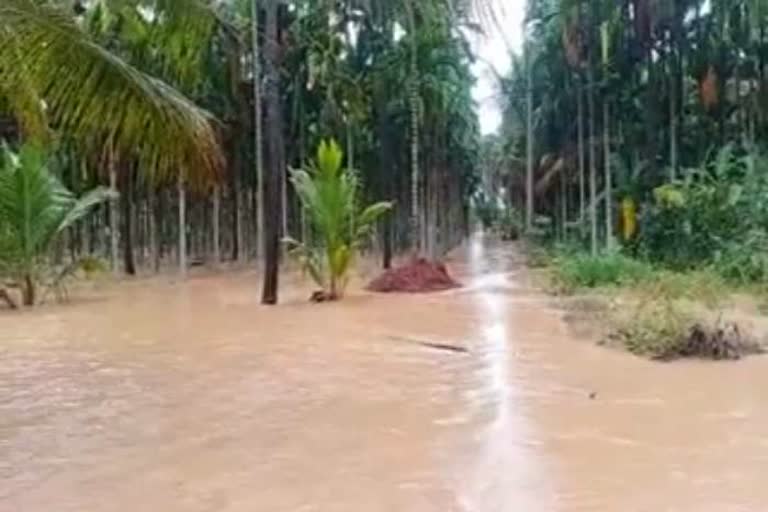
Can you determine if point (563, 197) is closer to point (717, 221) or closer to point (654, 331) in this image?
point (717, 221)

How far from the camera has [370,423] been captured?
23.5ft

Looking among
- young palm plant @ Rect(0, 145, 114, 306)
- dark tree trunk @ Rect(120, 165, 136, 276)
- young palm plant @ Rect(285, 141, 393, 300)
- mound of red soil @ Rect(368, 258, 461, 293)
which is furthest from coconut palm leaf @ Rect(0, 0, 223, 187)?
dark tree trunk @ Rect(120, 165, 136, 276)

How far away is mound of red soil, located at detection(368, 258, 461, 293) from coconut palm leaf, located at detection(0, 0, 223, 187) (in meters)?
11.4

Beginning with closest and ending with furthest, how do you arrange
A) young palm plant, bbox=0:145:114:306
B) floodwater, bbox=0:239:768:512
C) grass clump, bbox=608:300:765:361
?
1. floodwater, bbox=0:239:768:512
2. grass clump, bbox=608:300:765:361
3. young palm plant, bbox=0:145:114:306

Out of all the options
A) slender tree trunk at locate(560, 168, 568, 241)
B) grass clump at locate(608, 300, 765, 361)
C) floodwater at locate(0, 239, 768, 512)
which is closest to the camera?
floodwater at locate(0, 239, 768, 512)

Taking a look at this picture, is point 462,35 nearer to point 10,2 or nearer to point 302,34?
point 302,34

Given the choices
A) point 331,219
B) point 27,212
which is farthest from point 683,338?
point 27,212

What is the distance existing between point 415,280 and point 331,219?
10.0 feet

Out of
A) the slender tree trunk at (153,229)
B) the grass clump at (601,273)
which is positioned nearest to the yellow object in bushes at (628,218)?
the grass clump at (601,273)

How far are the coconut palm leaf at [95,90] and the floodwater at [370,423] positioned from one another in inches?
74.5

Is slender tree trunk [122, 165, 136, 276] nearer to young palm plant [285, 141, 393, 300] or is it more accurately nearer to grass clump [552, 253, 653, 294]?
young palm plant [285, 141, 393, 300]

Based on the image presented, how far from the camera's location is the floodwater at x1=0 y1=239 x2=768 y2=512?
17.6 feet

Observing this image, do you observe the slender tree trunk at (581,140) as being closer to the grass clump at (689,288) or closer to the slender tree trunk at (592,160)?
the slender tree trunk at (592,160)

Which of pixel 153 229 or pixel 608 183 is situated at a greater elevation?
pixel 608 183
